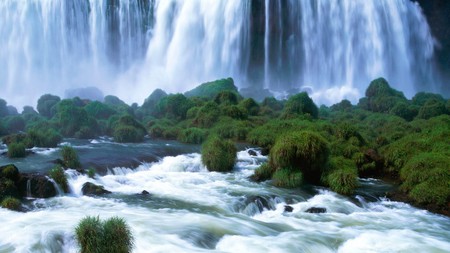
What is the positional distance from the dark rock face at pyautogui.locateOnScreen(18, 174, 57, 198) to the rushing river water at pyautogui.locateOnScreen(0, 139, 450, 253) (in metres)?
0.33

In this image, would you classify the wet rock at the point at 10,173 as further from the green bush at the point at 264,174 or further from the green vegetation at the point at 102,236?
the green bush at the point at 264,174

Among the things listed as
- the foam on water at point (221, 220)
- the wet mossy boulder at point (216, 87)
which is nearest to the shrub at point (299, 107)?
the wet mossy boulder at point (216, 87)

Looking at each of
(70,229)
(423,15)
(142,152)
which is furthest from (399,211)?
(423,15)

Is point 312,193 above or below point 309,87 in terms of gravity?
below

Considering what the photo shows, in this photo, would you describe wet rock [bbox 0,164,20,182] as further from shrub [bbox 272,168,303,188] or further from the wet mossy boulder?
the wet mossy boulder

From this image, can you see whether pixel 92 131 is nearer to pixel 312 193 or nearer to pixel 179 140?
pixel 179 140

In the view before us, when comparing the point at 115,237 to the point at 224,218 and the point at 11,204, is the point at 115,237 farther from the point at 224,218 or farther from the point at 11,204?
the point at 11,204

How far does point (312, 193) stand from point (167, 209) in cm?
497

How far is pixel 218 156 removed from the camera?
1730 centimetres

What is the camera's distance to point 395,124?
28844 millimetres

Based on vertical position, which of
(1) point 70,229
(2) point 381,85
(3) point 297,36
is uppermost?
(3) point 297,36

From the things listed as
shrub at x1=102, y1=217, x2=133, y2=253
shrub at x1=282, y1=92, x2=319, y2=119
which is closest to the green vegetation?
shrub at x1=102, y1=217, x2=133, y2=253

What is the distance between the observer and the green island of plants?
14555 millimetres

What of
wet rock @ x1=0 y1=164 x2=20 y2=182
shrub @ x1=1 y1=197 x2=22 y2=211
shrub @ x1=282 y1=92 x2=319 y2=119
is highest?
shrub @ x1=282 y1=92 x2=319 y2=119
